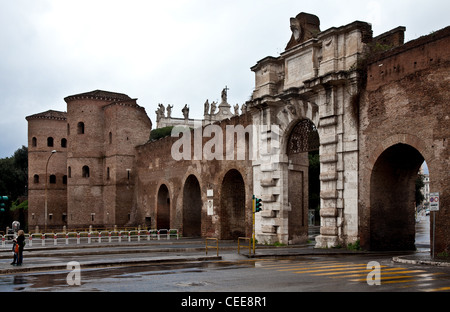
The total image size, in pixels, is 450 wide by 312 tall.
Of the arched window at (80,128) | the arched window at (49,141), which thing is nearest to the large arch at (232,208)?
the arched window at (80,128)

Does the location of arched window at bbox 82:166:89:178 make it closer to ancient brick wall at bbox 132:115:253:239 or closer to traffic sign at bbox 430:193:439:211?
ancient brick wall at bbox 132:115:253:239

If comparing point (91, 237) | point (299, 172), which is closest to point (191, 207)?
point (91, 237)

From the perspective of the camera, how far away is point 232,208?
3048 centimetres

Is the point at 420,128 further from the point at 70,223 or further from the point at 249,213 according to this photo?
the point at 70,223

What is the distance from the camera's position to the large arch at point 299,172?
77.9 ft

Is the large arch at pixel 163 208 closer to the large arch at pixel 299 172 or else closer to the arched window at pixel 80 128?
the arched window at pixel 80 128

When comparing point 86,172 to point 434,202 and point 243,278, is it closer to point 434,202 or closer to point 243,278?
point 434,202

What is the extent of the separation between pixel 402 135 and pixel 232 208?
46.4ft

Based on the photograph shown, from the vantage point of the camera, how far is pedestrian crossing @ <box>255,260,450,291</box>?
34.5 feet

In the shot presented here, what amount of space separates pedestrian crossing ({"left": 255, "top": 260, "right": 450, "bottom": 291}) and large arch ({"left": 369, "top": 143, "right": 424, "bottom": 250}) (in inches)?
169

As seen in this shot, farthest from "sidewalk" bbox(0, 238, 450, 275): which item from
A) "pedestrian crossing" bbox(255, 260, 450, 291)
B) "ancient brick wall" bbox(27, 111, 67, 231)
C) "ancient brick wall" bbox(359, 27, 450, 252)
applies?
"ancient brick wall" bbox(27, 111, 67, 231)

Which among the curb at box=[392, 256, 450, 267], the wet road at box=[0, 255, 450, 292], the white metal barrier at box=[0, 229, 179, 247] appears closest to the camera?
the wet road at box=[0, 255, 450, 292]

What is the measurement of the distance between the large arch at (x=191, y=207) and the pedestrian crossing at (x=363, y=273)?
19.3 metres
